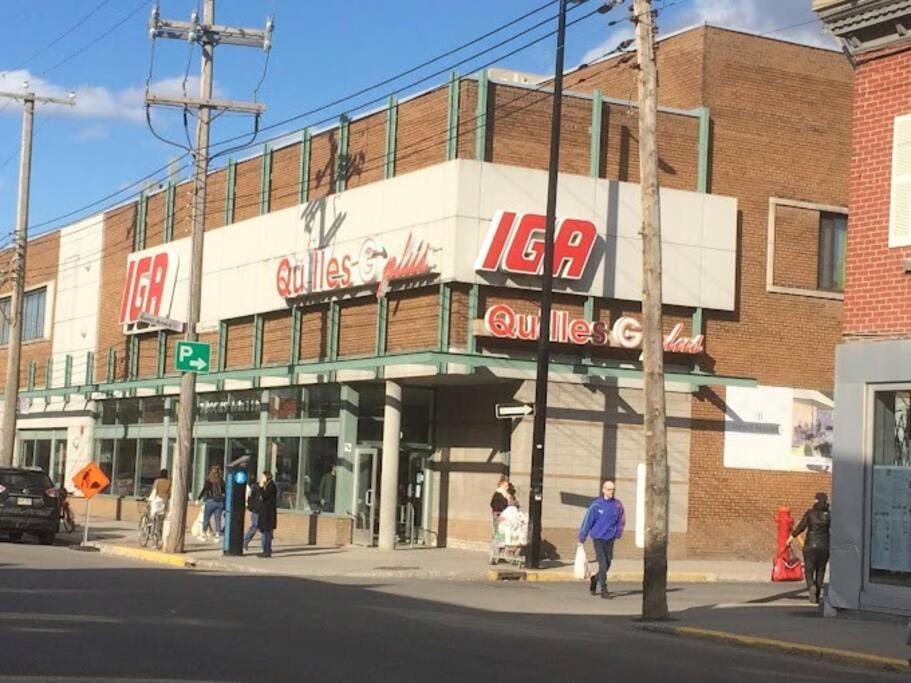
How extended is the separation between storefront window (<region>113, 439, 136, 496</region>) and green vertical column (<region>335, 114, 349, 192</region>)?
1399cm

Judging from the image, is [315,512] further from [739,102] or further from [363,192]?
[739,102]

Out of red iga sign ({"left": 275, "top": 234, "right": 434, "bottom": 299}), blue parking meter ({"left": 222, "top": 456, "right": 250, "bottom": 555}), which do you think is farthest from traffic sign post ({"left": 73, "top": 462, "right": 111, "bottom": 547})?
red iga sign ({"left": 275, "top": 234, "right": 434, "bottom": 299})

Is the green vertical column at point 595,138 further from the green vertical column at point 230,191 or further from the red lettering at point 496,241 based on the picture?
the green vertical column at point 230,191

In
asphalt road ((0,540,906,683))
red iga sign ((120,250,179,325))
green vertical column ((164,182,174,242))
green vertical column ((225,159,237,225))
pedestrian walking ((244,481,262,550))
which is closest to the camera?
asphalt road ((0,540,906,683))

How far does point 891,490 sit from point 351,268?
15.7 meters

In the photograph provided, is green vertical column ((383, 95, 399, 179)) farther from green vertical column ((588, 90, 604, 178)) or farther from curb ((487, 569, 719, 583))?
curb ((487, 569, 719, 583))

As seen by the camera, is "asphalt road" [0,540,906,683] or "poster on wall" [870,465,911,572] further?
"poster on wall" [870,465,911,572]

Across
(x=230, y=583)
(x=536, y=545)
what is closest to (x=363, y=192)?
(x=536, y=545)

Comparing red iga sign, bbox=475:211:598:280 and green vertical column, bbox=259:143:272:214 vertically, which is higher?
green vertical column, bbox=259:143:272:214

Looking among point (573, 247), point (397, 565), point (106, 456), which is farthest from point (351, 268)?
point (106, 456)

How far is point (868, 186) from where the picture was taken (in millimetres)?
18281

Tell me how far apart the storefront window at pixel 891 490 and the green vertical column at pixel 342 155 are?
17.0m

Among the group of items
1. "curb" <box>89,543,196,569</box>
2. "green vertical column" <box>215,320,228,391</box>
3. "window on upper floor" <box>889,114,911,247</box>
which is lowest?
"curb" <box>89,543,196,569</box>

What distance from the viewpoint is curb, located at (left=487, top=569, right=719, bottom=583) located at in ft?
80.4
